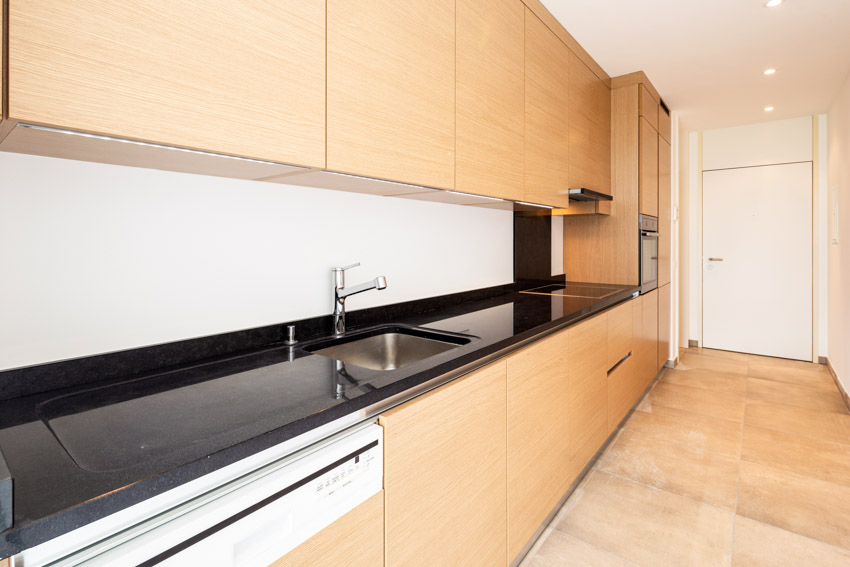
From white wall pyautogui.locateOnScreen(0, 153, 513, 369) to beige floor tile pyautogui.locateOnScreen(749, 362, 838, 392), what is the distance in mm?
4085

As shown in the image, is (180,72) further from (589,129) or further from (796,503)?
(796,503)

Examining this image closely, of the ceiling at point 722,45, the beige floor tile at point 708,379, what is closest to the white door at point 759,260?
the ceiling at point 722,45

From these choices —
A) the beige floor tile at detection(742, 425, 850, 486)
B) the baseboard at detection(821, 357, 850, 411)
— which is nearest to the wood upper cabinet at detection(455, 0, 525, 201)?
the beige floor tile at detection(742, 425, 850, 486)

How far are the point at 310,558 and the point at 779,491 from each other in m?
2.51

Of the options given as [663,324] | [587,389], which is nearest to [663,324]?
[663,324]

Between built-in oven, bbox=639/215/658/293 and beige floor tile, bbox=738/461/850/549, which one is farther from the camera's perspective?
built-in oven, bbox=639/215/658/293

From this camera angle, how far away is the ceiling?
2.34m

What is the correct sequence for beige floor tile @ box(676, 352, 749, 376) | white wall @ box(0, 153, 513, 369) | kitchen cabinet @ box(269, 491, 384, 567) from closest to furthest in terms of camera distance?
kitchen cabinet @ box(269, 491, 384, 567) < white wall @ box(0, 153, 513, 369) < beige floor tile @ box(676, 352, 749, 376)

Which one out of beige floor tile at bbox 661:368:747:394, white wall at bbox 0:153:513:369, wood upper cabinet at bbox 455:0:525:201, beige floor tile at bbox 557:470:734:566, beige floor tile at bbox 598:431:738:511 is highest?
wood upper cabinet at bbox 455:0:525:201

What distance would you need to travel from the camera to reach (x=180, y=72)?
858 mm

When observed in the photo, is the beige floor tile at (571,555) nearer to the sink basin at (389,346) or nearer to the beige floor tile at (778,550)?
the beige floor tile at (778,550)

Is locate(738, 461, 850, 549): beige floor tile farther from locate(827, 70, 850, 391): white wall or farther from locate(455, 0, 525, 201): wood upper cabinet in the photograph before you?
locate(455, 0, 525, 201): wood upper cabinet

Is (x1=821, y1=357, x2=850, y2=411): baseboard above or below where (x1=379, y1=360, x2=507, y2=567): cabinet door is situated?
below

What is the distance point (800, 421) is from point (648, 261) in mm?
1490
